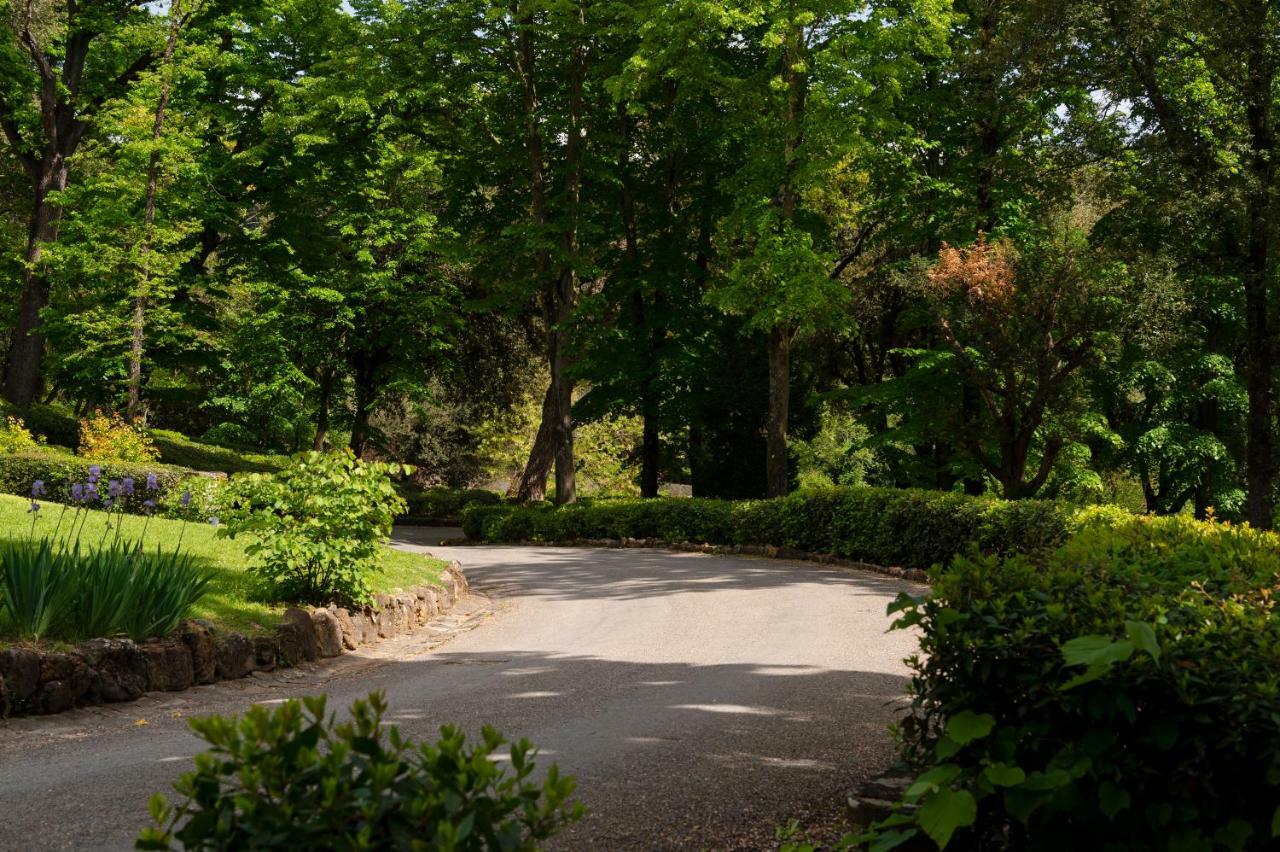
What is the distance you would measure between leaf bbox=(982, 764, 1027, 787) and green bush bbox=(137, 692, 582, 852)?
4.87 feet

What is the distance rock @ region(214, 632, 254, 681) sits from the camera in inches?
306

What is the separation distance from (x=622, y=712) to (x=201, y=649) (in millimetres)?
3327

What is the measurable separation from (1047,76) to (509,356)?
21.8m

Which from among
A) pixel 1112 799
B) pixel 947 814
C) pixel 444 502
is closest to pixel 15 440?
pixel 444 502

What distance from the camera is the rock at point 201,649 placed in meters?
7.58

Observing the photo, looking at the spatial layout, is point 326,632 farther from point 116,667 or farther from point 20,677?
point 20,677

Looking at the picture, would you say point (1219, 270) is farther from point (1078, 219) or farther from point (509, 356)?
point (509, 356)

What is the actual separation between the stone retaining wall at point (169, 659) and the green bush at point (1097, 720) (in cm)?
557

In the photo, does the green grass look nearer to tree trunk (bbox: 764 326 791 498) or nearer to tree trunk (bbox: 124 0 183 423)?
tree trunk (bbox: 764 326 791 498)

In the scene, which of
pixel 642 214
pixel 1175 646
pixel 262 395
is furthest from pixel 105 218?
pixel 1175 646

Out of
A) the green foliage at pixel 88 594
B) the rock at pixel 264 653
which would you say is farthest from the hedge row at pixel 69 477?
the green foliage at pixel 88 594

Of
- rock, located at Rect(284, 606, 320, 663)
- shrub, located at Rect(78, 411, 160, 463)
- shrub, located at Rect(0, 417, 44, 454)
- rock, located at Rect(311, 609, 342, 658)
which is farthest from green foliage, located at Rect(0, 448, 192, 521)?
rock, located at Rect(284, 606, 320, 663)

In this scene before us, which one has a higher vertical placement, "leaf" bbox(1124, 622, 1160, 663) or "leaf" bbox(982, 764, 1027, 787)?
"leaf" bbox(1124, 622, 1160, 663)

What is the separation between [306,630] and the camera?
8.76 meters
